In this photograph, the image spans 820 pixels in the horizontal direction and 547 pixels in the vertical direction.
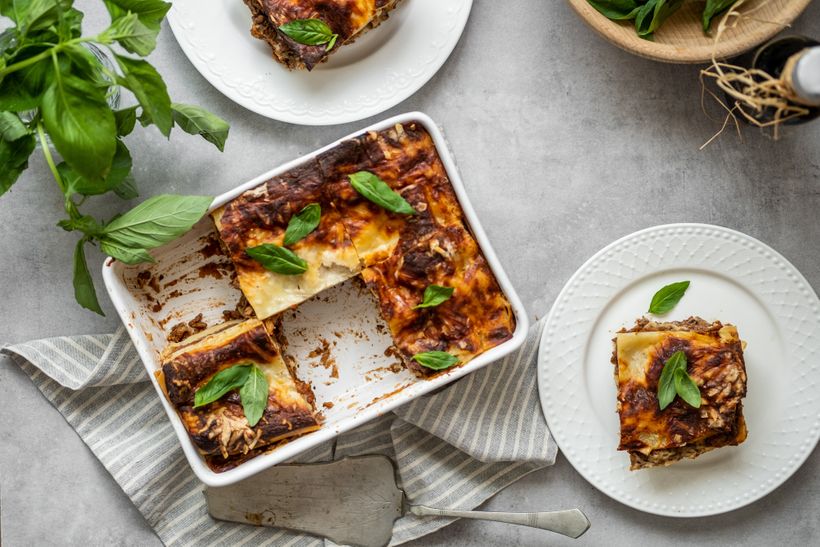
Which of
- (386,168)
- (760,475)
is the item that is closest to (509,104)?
(386,168)

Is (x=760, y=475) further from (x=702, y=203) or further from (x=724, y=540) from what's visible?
(x=702, y=203)

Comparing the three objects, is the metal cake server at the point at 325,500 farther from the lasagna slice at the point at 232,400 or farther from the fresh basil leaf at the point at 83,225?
the fresh basil leaf at the point at 83,225

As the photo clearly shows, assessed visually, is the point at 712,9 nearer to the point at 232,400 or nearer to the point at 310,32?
the point at 310,32

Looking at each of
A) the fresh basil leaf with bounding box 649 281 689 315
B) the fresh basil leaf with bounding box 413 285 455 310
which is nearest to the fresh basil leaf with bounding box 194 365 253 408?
the fresh basil leaf with bounding box 413 285 455 310

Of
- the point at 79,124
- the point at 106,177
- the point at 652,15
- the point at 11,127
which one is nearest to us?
the point at 79,124

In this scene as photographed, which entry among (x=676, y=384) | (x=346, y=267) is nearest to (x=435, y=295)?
(x=346, y=267)

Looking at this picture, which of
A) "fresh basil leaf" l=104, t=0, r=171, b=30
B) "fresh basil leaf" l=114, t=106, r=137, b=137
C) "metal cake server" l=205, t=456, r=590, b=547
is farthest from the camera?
"metal cake server" l=205, t=456, r=590, b=547

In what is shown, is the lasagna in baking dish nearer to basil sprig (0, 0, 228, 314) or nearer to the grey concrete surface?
the grey concrete surface
